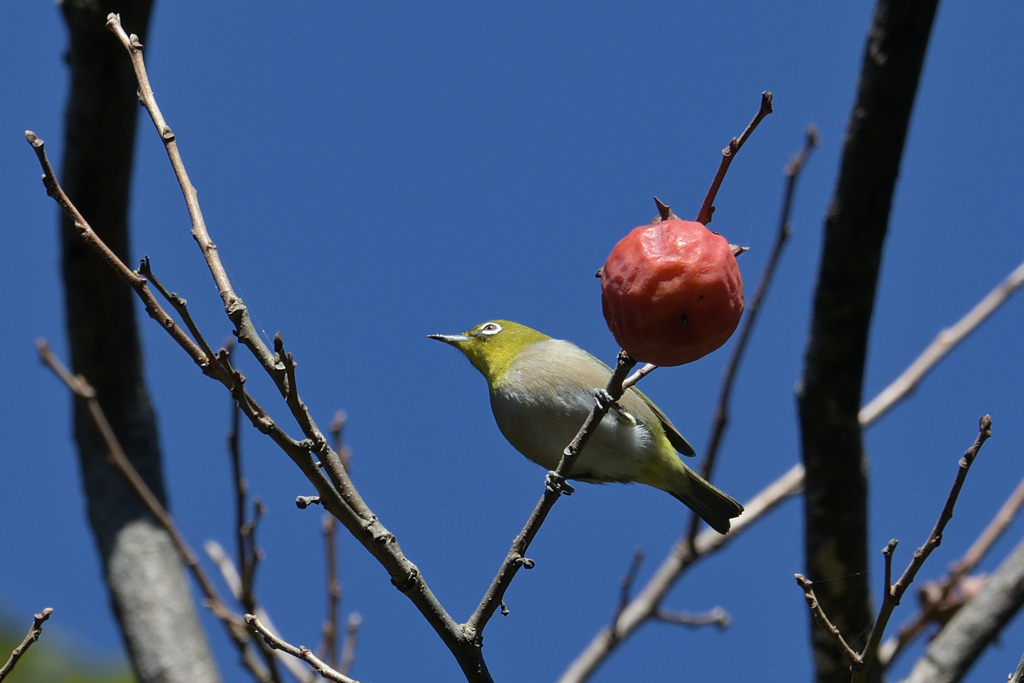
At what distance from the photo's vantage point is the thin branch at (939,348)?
438 cm

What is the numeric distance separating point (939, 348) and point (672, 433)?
55.0 inches

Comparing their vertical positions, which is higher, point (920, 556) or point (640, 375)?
point (640, 375)

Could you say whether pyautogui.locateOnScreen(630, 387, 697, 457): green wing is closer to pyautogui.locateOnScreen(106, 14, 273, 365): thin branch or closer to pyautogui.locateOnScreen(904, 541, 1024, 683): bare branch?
pyautogui.locateOnScreen(904, 541, 1024, 683): bare branch

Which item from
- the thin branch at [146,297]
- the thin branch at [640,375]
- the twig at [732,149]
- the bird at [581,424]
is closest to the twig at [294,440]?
the thin branch at [146,297]

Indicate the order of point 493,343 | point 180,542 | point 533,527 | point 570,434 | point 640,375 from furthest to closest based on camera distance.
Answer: point 493,343 < point 570,434 < point 180,542 < point 640,375 < point 533,527

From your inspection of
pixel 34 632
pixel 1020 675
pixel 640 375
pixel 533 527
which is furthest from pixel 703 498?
pixel 34 632

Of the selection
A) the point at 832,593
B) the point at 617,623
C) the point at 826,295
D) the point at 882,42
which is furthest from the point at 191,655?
the point at 882,42

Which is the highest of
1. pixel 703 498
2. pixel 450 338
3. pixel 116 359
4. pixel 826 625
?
pixel 450 338

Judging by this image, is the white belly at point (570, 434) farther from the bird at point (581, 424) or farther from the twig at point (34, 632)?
the twig at point (34, 632)

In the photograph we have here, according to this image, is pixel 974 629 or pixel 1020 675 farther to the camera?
pixel 974 629

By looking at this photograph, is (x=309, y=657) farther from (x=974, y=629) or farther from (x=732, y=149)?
(x=974, y=629)

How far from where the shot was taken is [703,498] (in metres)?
4.44

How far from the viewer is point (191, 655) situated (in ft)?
13.4

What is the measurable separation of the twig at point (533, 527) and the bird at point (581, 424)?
4.69 feet
